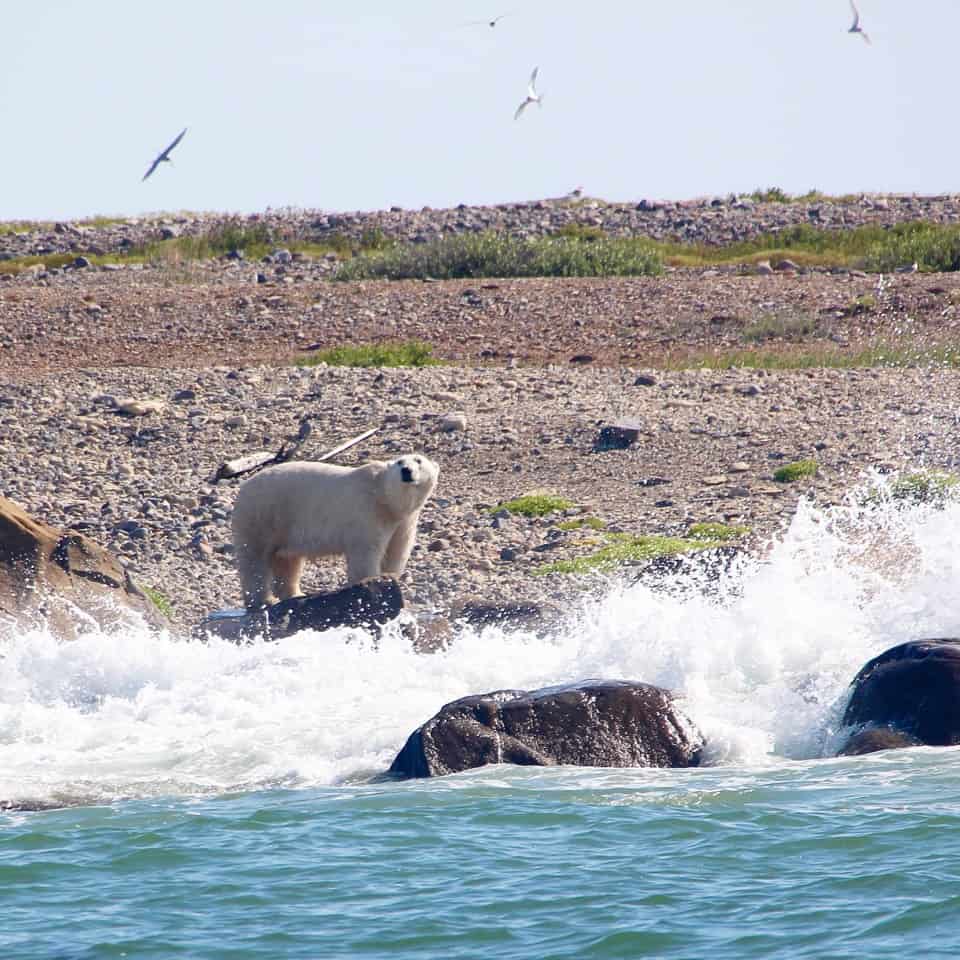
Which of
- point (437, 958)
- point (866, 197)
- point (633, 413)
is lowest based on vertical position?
point (437, 958)

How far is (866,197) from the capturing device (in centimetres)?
A: 3622

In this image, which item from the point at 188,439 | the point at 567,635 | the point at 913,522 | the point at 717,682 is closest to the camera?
the point at 717,682

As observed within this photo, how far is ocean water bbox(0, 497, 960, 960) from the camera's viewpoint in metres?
7.04

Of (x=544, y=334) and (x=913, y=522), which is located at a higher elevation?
(x=544, y=334)

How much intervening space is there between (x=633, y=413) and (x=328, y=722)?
878 centimetres

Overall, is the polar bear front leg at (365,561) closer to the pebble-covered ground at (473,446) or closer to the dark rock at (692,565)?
the pebble-covered ground at (473,446)

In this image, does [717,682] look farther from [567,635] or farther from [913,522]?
[913,522]

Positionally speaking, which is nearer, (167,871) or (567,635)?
(167,871)

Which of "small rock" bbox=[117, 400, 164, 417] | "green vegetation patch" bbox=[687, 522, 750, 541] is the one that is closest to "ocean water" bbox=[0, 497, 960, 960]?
"green vegetation patch" bbox=[687, 522, 750, 541]

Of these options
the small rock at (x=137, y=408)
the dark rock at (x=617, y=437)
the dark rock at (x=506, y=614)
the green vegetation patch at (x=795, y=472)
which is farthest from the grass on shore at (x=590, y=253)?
the dark rock at (x=506, y=614)

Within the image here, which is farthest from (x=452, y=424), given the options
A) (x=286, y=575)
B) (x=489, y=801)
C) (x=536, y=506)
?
(x=489, y=801)

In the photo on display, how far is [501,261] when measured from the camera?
28.7 m

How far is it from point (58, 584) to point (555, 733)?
4858 millimetres

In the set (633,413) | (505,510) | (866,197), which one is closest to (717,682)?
(505,510)
